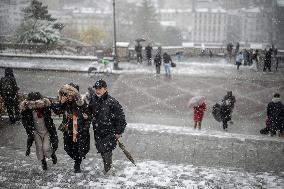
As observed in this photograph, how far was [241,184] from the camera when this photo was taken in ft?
20.8

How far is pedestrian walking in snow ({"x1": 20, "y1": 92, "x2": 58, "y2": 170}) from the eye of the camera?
611cm

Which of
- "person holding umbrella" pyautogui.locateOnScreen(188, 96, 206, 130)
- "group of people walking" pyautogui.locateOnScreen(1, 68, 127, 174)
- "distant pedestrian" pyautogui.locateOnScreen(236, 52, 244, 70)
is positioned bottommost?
"person holding umbrella" pyautogui.locateOnScreen(188, 96, 206, 130)

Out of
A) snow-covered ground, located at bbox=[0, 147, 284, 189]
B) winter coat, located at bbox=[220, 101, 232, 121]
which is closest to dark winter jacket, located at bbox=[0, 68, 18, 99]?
snow-covered ground, located at bbox=[0, 147, 284, 189]

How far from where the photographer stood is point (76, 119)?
608 centimetres

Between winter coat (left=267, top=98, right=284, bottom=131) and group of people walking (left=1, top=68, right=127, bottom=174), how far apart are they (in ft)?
19.0

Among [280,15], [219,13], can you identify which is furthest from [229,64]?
[219,13]

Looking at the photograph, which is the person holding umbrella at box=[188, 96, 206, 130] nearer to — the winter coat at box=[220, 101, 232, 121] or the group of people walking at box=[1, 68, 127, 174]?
the winter coat at box=[220, 101, 232, 121]

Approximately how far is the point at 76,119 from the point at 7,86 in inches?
180

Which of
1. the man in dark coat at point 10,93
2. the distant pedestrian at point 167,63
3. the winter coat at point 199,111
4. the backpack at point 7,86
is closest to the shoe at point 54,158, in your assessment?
the man in dark coat at point 10,93

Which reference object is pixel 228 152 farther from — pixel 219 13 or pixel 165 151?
pixel 219 13

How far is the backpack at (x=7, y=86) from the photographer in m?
9.82

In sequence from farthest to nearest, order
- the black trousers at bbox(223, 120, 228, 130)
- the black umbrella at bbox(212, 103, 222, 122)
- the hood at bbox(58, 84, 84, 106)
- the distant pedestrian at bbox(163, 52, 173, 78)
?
the distant pedestrian at bbox(163, 52, 173, 78)
the black trousers at bbox(223, 120, 228, 130)
the black umbrella at bbox(212, 103, 222, 122)
the hood at bbox(58, 84, 84, 106)

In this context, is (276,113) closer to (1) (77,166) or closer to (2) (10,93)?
(1) (77,166)

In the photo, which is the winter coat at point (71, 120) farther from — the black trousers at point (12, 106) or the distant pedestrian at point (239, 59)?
the distant pedestrian at point (239, 59)
